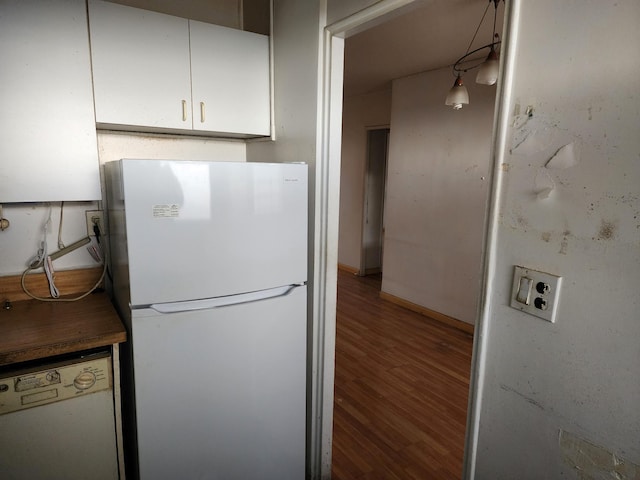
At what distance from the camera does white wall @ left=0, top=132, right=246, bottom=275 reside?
1.75 meters

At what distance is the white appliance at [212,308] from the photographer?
1.33m

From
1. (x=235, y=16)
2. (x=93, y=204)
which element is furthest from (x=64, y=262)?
(x=235, y=16)

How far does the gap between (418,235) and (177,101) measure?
2993mm

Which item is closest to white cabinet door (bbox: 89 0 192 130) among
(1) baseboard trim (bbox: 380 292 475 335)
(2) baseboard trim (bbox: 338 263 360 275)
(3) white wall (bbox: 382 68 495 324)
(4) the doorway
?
(3) white wall (bbox: 382 68 495 324)

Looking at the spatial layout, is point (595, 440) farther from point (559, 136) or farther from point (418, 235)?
point (418, 235)

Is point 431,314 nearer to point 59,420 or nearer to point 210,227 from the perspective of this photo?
point 210,227

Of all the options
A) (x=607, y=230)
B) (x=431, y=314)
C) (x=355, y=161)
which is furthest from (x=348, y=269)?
(x=607, y=230)

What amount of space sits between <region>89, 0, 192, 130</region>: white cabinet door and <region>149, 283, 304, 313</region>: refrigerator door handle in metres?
0.83

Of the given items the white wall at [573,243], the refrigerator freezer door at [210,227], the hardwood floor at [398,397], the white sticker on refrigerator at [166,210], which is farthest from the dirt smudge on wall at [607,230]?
the hardwood floor at [398,397]

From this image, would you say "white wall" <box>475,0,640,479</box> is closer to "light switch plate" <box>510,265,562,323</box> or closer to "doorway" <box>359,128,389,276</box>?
"light switch plate" <box>510,265,562,323</box>

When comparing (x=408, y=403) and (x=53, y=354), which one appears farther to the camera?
(x=408, y=403)

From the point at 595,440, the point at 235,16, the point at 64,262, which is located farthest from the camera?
the point at 235,16

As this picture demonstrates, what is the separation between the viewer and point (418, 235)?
4129mm

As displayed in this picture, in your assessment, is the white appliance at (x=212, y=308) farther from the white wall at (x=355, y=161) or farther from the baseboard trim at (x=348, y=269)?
the baseboard trim at (x=348, y=269)
